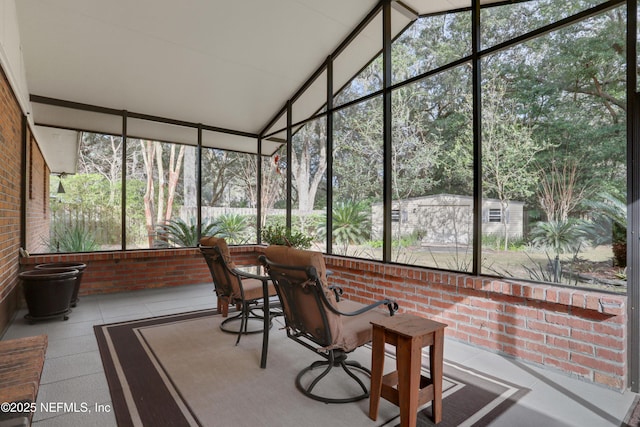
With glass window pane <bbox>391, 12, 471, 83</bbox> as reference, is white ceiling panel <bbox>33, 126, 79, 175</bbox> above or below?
below

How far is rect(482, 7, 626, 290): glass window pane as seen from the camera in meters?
4.42

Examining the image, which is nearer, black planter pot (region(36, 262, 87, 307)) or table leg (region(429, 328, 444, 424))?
table leg (region(429, 328, 444, 424))

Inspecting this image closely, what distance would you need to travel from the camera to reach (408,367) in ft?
6.14

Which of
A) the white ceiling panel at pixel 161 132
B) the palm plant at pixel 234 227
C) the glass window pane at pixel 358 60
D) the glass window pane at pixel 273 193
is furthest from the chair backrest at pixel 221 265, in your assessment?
the white ceiling panel at pixel 161 132

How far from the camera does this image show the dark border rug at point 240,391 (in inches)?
80.4

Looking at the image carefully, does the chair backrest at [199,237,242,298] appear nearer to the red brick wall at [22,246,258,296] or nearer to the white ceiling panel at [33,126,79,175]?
the red brick wall at [22,246,258,296]

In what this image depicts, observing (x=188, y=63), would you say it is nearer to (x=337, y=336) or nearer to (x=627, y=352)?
(x=337, y=336)

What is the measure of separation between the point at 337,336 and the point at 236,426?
789mm

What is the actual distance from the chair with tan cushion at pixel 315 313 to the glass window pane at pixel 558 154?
260cm

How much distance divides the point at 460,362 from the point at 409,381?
1309 mm

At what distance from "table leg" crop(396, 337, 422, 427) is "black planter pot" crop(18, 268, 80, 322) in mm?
3890

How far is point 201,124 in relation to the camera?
6137mm

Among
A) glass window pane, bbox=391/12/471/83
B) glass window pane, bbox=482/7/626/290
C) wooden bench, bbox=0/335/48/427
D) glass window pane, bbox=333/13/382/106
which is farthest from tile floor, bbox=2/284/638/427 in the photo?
glass window pane, bbox=391/12/471/83

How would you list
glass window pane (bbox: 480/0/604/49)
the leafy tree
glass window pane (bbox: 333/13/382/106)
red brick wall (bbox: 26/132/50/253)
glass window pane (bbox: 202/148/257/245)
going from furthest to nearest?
glass window pane (bbox: 202/148/257/245) < the leafy tree < glass window pane (bbox: 480/0/604/49) < red brick wall (bbox: 26/132/50/253) < glass window pane (bbox: 333/13/382/106)
